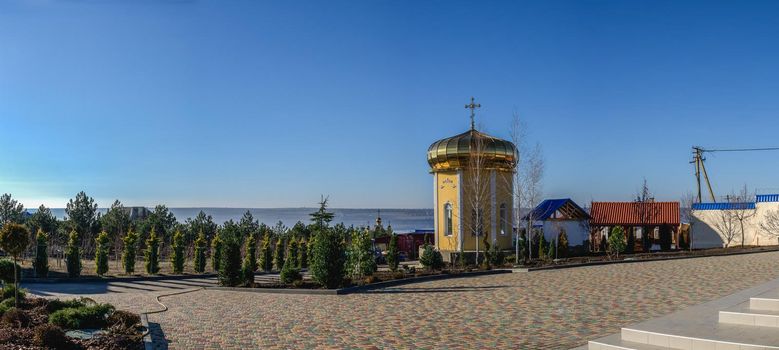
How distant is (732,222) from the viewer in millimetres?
39281

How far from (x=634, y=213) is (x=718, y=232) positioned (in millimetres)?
5497

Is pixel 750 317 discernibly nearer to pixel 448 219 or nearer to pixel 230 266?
pixel 230 266

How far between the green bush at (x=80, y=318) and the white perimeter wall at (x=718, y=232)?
39.2 meters

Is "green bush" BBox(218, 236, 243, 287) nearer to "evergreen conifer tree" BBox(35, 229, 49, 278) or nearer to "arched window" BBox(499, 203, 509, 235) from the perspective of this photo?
"evergreen conifer tree" BBox(35, 229, 49, 278)

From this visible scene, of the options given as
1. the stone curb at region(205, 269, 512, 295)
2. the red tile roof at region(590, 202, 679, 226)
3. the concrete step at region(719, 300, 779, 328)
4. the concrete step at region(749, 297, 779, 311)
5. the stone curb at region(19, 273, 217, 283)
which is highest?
the red tile roof at region(590, 202, 679, 226)

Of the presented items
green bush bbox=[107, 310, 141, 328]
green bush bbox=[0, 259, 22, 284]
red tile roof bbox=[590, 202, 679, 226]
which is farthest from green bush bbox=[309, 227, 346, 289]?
red tile roof bbox=[590, 202, 679, 226]

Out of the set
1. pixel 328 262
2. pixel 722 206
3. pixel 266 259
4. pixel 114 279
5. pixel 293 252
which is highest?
pixel 722 206

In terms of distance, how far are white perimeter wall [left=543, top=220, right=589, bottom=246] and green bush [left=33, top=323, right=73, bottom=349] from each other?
31.3 metres

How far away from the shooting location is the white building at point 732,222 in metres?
38.0

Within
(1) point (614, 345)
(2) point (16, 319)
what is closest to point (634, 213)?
(1) point (614, 345)

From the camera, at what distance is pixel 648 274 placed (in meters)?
20.8

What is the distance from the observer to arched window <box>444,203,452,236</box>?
3241cm

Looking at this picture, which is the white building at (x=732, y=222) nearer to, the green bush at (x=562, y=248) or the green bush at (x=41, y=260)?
the green bush at (x=562, y=248)

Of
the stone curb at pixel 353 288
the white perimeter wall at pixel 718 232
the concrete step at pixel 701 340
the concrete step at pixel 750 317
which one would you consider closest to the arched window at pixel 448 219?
the stone curb at pixel 353 288
